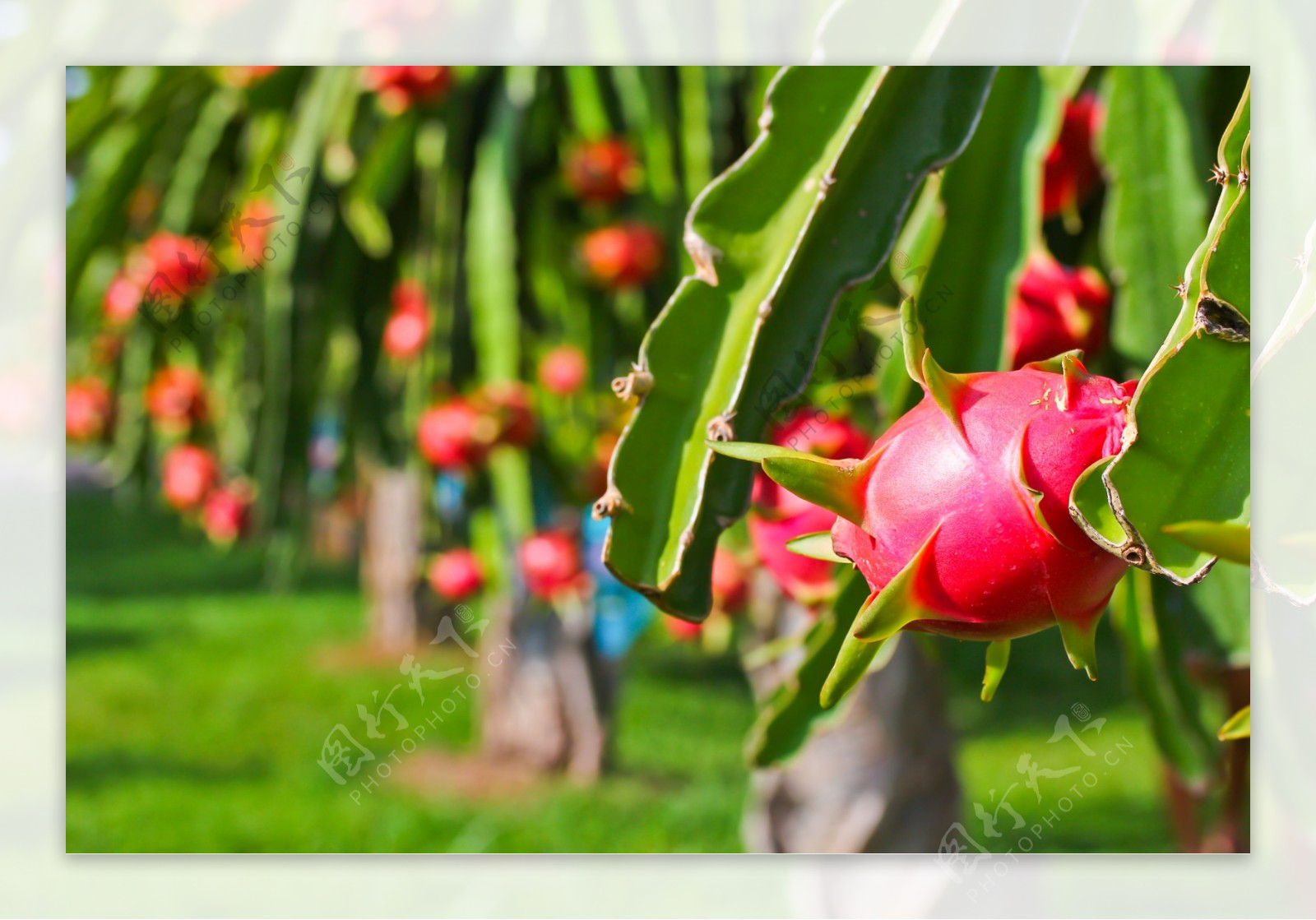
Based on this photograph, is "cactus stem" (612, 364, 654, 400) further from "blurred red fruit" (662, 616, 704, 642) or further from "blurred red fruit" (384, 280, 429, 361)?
"blurred red fruit" (384, 280, 429, 361)

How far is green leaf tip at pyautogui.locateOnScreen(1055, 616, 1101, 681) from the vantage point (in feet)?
1.47

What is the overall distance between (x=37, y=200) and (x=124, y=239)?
1.75 ft

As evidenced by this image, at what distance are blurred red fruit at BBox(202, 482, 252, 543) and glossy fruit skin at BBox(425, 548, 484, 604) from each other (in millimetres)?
387

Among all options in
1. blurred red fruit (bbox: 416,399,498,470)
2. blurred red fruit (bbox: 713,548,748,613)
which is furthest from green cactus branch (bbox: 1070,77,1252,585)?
blurred red fruit (bbox: 416,399,498,470)

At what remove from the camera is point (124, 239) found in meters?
1.95

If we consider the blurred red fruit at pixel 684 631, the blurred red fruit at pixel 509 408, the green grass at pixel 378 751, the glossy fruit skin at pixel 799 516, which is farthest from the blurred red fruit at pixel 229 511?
the glossy fruit skin at pixel 799 516

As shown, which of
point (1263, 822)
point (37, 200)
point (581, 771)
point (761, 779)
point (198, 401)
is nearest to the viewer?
point (1263, 822)

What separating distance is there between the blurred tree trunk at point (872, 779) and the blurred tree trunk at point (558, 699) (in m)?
1.99

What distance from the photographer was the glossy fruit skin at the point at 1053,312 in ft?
2.89

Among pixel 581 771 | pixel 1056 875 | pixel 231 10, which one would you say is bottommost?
pixel 581 771

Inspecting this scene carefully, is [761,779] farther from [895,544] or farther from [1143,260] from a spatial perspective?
[895,544]

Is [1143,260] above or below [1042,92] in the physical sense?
below

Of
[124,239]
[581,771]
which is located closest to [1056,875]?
[124,239]

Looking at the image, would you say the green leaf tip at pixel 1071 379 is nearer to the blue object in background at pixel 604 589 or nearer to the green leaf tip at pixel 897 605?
the green leaf tip at pixel 897 605
